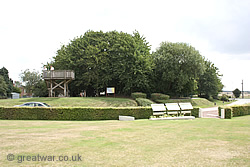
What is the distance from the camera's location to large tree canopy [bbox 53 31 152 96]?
3788 cm

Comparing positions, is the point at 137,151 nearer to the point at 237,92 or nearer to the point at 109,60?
the point at 109,60

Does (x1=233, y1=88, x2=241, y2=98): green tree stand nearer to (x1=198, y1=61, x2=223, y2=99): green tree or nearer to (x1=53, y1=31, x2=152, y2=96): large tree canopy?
(x1=198, y1=61, x2=223, y2=99): green tree

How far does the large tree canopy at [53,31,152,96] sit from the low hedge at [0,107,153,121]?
1866 centimetres

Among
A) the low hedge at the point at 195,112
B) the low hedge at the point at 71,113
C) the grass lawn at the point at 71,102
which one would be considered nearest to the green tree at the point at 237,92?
the grass lawn at the point at 71,102

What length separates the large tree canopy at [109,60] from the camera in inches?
1491

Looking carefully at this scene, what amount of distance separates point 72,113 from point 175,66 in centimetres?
2633

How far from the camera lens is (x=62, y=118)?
18.2 m

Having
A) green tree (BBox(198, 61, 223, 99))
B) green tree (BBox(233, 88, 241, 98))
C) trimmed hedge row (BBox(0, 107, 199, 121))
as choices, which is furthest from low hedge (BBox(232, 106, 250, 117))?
green tree (BBox(233, 88, 241, 98))

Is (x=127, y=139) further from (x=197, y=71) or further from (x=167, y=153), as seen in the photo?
(x=197, y=71)

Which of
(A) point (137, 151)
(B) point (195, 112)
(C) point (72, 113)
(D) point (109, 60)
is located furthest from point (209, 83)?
(A) point (137, 151)

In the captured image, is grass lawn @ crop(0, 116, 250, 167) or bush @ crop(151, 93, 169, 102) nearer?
grass lawn @ crop(0, 116, 250, 167)

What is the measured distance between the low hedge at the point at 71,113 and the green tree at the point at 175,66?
882 inches

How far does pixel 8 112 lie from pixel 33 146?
536 inches

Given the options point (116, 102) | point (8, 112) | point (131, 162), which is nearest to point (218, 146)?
point (131, 162)
